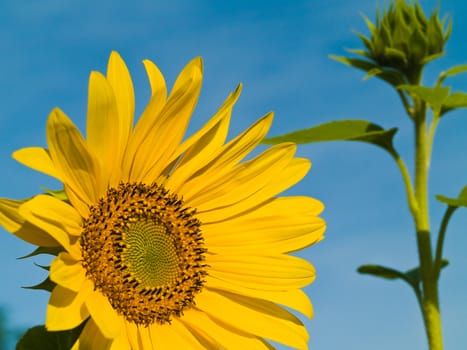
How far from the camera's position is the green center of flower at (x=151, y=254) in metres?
2.10

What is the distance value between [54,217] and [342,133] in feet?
8.49

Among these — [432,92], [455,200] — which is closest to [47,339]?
[455,200]

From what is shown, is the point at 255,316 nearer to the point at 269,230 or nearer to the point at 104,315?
A: the point at 269,230

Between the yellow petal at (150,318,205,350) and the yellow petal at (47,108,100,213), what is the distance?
402mm

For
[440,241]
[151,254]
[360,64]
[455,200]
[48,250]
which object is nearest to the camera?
[48,250]

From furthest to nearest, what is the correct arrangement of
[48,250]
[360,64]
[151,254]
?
[360,64]
[151,254]
[48,250]

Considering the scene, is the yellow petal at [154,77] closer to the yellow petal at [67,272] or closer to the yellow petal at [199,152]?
the yellow petal at [199,152]

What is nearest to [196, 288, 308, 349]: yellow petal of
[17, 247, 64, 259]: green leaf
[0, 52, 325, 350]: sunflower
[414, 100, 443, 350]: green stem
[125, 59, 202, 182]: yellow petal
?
[0, 52, 325, 350]: sunflower

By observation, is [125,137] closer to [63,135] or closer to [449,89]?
[63,135]

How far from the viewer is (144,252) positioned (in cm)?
214

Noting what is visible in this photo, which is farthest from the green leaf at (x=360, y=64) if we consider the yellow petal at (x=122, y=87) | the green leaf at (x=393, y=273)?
the yellow petal at (x=122, y=87)

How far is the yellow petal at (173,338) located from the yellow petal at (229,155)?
389 mm

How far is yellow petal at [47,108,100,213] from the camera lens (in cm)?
176

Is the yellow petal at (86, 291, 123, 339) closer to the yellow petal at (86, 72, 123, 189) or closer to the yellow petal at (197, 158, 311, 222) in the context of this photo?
the yellow petal at (86, 72, 123, 189)
